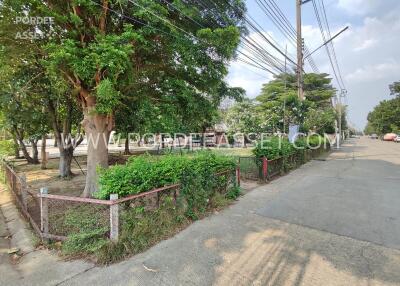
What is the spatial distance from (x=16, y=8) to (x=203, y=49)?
4.11 metres

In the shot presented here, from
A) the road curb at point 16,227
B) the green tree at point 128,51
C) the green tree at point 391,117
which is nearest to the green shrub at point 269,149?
the green tree at point 128,51

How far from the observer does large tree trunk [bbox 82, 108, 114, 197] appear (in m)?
6.53

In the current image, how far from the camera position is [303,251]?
3770 millimetres

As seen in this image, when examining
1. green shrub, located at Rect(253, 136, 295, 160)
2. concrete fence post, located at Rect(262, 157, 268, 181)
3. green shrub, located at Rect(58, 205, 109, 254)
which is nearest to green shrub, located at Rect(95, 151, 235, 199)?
green shrub, located at Rect(58, 205, 109, 254)

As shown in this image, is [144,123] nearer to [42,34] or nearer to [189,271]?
[42,34]

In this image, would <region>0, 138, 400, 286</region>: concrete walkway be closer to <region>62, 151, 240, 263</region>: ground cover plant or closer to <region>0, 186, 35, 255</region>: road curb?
<region>62, 151, 240, 263</region>: ground cover plant

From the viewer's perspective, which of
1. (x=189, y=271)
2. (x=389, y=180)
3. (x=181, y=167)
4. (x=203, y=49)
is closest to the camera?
(x=189, y=271)

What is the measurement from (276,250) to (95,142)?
5.21 meters

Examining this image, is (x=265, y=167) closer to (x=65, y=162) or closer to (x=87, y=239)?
(x=87, y=239)

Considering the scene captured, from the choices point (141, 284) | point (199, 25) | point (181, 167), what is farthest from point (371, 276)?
point (199, 25)

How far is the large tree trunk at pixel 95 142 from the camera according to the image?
653 centimetres

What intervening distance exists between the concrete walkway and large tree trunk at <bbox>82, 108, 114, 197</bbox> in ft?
11.6

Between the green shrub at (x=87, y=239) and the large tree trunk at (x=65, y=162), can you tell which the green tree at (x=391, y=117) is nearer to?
the large tree trunk at (x=65, y=162)

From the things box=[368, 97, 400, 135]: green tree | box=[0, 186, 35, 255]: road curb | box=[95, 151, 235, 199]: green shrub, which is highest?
box=[368, 97, 400, 135]: green tree
